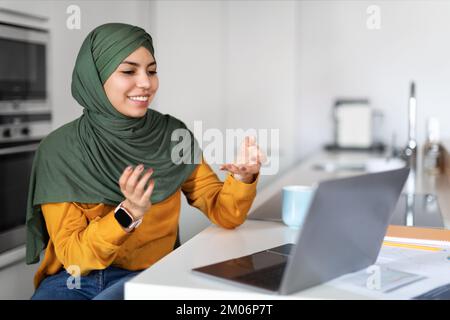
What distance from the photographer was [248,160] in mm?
1381

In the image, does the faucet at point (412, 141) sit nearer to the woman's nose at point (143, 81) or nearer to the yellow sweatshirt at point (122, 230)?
the yellow sweatshirt at point (122, 230)

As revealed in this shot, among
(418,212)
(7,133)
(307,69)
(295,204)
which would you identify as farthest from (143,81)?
(307,69)

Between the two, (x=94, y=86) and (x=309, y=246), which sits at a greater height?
(x=94, y=86)

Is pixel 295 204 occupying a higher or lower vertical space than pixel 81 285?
higher

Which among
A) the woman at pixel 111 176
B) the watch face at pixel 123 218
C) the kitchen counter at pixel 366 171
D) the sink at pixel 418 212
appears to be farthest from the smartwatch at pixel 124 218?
the sink at pixel 418 212

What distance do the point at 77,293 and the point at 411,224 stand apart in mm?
859

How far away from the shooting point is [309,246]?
2.79 ft

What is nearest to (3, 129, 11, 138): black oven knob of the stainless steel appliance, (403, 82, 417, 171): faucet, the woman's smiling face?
the stainless steel appliance

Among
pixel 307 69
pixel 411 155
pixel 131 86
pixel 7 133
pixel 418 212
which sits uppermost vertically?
pixel 307 69

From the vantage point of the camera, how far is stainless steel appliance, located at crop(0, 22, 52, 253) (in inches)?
74.6

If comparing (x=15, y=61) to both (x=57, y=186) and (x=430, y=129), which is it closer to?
(x=57, y=186)

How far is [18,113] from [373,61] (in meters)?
2.24

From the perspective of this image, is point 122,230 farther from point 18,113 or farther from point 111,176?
point 18,113
